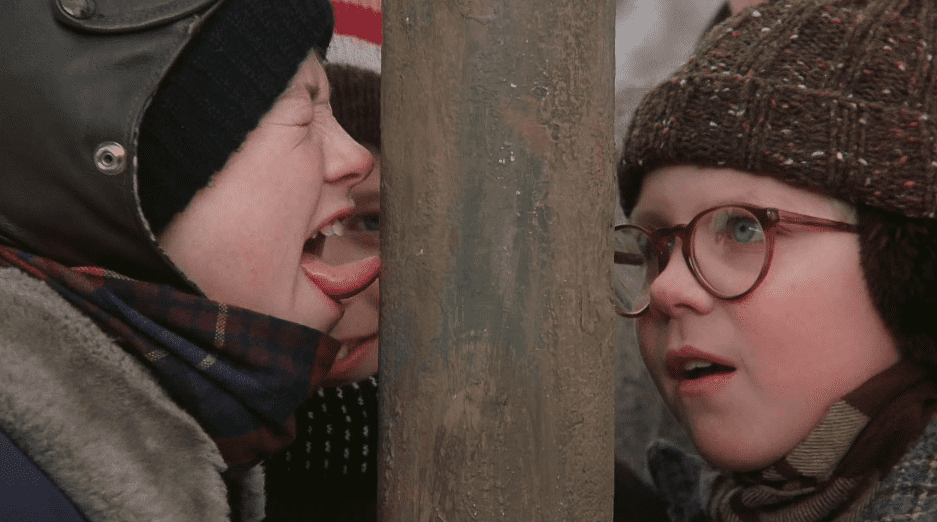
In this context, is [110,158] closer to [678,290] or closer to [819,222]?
[678,290]

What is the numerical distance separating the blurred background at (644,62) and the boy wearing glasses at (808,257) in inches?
60.1

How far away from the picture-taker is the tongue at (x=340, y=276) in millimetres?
1590

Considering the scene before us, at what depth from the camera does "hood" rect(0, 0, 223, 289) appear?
129 centimetres

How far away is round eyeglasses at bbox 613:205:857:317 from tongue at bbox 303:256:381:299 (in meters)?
0.56

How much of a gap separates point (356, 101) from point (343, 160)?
0.57 metres

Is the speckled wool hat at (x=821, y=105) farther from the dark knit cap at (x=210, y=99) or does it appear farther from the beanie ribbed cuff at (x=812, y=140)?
the dark knit cap at (x=210, y=99)

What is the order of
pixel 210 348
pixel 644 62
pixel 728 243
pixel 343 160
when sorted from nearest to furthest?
pixel 210 348
pixel 343 160
pixel 728 243
pixel 644 62

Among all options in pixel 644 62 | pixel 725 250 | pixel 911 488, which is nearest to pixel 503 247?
pixel 725 250

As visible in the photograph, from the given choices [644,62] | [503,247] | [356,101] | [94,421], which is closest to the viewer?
[503,247]

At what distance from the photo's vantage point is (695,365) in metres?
1.78

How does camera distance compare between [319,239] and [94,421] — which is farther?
[319,239]

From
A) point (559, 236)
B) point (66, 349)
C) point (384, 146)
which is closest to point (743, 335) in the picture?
point (559, 236)

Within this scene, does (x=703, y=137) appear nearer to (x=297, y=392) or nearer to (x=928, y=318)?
(x=928, y=318)

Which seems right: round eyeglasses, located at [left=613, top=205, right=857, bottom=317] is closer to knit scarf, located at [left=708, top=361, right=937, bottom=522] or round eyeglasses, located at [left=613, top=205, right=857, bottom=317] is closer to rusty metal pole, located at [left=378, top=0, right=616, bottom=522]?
knit scarf, located at [left=708, top=361, right=937, bottom=522]
